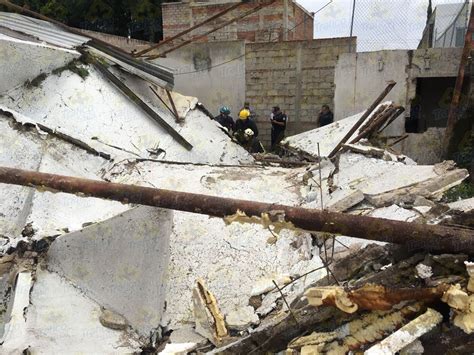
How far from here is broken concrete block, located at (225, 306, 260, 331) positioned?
118 inches

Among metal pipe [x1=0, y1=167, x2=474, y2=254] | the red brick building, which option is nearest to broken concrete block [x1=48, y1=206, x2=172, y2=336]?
metal pipe [x1=0, y1=167, x2=474, y2=254]

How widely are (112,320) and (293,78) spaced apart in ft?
24.5

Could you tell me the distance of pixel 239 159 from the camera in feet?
21.4

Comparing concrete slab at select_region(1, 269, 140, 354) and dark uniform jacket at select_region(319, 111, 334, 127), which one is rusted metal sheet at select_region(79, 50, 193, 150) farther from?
dark uniform jacket at select_region(319, 111, 334, 127)

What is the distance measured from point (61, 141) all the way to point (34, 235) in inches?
58.8

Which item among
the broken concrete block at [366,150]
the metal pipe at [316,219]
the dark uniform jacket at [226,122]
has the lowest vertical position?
the metal pipe at [316,219]

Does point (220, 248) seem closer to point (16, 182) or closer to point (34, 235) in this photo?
point (34, 235)

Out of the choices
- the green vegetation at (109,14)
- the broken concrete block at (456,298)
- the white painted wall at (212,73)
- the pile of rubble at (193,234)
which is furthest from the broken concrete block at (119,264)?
the green vegetation at (109,14)

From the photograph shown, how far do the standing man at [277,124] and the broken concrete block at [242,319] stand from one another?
640cm

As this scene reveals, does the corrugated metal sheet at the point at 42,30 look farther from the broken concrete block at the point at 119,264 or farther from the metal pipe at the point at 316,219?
the metal pipe at the point at 316,219

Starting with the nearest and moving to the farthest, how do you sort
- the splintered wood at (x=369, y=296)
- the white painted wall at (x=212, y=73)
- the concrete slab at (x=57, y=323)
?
the splintered wood at (x=369, y=296) → the concrete slab at (x=57, y=323) → the white painted wall at (x=212, y=73)

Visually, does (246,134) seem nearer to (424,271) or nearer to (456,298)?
(424,271)

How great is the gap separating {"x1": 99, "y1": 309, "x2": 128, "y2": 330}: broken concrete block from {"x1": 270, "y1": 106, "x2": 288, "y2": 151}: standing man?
655cm

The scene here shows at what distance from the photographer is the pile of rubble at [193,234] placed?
5.96 feet
